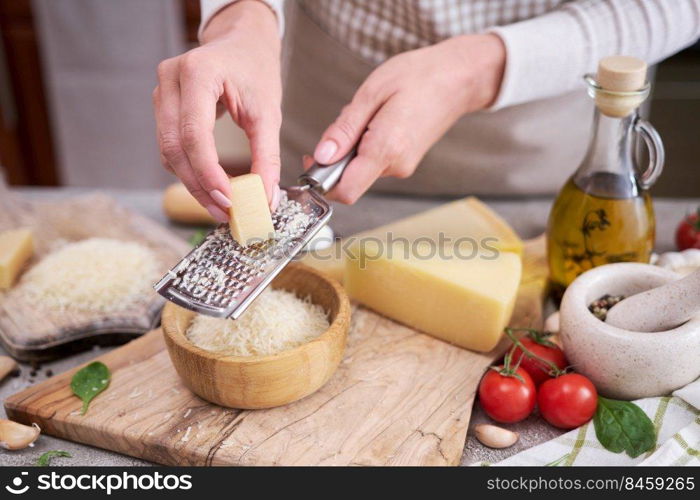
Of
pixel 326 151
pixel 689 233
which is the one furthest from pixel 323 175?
pixel 689 233

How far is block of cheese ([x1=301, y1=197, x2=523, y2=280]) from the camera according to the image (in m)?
1.45

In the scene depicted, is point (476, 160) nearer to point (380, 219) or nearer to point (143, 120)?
point (380, 219)

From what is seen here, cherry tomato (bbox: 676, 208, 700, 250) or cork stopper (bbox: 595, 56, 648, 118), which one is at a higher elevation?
cork stopper (bbox: 595, 56, 648, 118)

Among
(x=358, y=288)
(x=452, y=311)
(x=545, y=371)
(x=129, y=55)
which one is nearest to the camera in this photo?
(x=545, y=371)

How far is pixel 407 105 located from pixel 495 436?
2.06 ft

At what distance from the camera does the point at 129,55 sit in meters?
3.19

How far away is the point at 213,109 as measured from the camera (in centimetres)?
111

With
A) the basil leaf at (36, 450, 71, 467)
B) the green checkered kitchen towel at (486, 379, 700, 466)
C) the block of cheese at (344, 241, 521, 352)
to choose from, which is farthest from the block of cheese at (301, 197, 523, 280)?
the basil leaf at (36, 450, 71, 467)

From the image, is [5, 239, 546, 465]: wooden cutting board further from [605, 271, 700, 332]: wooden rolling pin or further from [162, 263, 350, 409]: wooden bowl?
[605, 271, 700, 332]: wooden rolling pin

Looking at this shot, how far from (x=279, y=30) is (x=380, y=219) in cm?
57

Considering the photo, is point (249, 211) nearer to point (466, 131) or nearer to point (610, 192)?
point (610, 192)

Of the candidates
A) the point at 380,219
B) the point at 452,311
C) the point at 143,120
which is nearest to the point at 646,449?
the point at 452,311

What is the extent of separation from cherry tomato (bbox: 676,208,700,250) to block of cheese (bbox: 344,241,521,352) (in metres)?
0.47

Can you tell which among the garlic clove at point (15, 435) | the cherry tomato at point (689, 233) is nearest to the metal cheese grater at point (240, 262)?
the garlic clove at point (15, 435)
